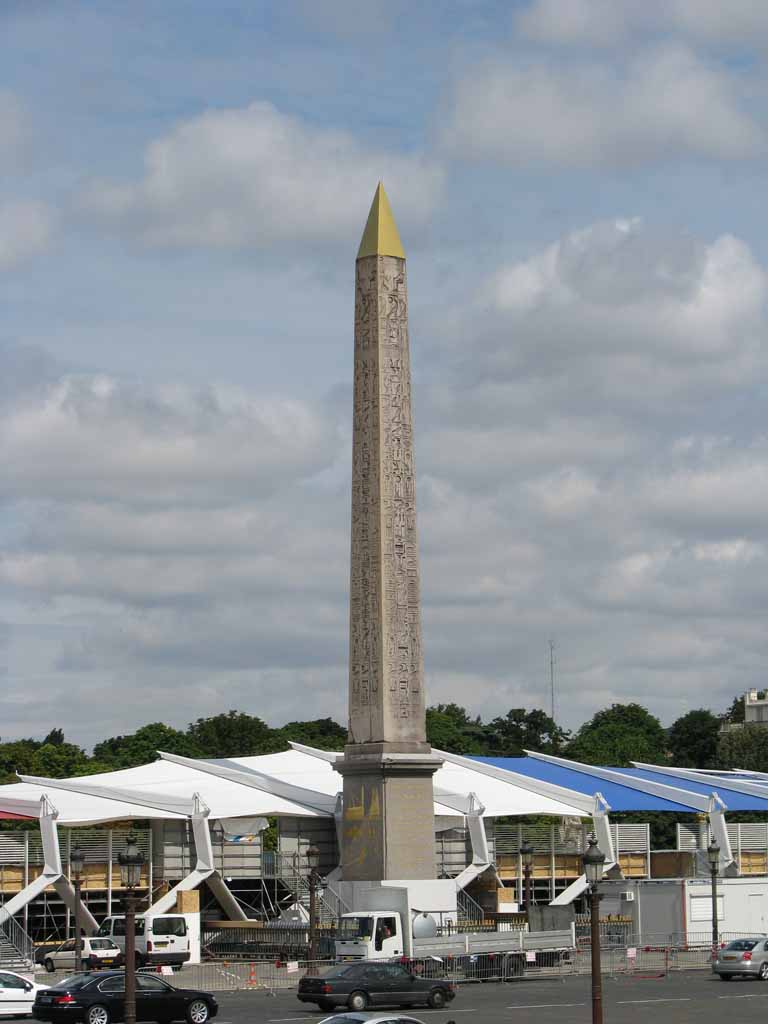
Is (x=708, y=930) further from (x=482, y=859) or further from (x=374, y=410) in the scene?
(x=374, y=410)

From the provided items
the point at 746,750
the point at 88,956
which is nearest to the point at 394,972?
the point at 88,956

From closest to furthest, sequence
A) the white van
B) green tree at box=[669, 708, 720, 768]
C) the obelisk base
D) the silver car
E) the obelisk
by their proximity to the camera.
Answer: the silver car
the white van
the obelisk
the obelisk base
green tree at box=[669, 708, 720, 768]

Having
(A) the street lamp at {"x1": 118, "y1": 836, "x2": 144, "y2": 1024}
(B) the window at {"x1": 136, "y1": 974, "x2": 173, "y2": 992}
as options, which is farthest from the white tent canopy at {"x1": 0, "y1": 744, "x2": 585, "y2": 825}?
(A) the street lamp at {"x1": 118, "y1": 836, "x2": 144, "y2": 1024}

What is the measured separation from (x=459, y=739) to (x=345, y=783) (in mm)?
72451

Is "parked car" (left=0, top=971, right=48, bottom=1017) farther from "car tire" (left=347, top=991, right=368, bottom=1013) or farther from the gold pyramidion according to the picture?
the gold pyramidion

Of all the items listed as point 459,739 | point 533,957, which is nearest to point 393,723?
point 533,957

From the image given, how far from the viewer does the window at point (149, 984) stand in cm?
3300

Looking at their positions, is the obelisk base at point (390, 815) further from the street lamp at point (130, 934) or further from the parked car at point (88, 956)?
the street lamp at point (130, 934)

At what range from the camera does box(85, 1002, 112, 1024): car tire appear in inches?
1265

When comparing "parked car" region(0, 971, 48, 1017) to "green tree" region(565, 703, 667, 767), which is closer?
"parked car" region(0, 971, 48, 1017)

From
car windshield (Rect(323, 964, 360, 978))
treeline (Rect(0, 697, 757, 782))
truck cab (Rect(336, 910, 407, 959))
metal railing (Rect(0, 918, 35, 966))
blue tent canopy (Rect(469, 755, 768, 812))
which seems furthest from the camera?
treeline (Rect(0, 697, 757, 782))

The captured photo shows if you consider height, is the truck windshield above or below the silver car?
above

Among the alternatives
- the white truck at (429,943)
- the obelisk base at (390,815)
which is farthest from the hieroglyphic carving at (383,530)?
the white truck at (429,943)

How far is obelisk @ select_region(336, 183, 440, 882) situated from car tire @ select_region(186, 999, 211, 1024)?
1769 centimetres
